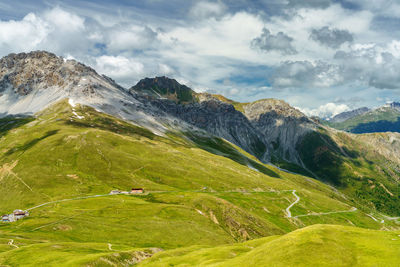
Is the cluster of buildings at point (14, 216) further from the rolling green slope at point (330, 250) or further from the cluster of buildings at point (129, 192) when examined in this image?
the rolling green slope at point (330, 250)

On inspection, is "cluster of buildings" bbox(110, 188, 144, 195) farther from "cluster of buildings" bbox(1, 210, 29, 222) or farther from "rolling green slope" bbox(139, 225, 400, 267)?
"rolling green slope" bbox(139, 225, 400, 267)

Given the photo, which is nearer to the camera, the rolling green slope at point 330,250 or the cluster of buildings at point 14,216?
the rolling green slope at point 330,250

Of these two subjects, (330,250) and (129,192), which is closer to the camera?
(330,250)

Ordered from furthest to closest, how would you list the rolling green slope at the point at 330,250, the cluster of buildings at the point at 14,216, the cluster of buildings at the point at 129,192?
the cluster of buildings at the point at 129,192, the cluster of buildings at the point at 14,216, the rolling green slope at the point at 330,250

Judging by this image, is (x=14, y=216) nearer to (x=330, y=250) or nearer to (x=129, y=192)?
(x=129, y=192)

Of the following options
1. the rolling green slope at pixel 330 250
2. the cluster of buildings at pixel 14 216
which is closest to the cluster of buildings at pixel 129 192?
the cluster of buildings at pixel 14 216

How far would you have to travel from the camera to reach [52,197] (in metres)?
175

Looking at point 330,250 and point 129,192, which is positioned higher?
point 330,250

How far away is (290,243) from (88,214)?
365 ft

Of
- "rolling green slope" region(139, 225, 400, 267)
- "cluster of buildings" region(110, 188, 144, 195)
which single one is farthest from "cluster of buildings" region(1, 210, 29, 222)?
"rolling green slope" region(139, 225, 400, 267)

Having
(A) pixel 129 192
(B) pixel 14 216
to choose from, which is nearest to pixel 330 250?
(B) pixel 14 216

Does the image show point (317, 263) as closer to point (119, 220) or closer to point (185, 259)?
point (185, 259)

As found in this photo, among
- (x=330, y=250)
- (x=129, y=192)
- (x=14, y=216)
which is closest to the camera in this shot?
(x=330, y=250)

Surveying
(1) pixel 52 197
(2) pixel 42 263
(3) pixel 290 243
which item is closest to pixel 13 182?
(1) pixel 52 197
